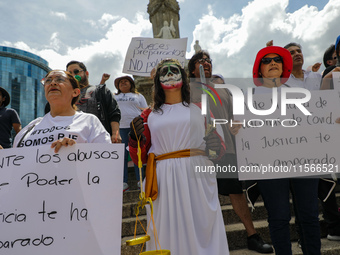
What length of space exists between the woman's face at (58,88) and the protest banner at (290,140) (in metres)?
1.40

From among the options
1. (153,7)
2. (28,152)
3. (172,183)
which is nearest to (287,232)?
(172,183)

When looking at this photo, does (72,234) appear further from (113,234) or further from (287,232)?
(287,232)

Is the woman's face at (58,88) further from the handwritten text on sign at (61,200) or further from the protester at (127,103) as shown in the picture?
the protester at (127,103)

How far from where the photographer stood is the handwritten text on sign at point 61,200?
57.0 inches

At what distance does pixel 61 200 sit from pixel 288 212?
167 centimetres

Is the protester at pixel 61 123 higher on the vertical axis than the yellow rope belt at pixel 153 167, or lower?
higher

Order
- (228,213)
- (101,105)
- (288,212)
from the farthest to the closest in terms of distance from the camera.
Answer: (228,213) → (101,105) → (288,212)

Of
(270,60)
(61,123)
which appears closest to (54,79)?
(61,123)

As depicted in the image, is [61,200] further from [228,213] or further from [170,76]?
[228,213]

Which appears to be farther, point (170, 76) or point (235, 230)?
point (235, 230)

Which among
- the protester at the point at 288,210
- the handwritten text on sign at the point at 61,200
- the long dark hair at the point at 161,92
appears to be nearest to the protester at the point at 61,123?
the handwritten text on sign at the point at 61,200

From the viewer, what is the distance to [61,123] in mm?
1842

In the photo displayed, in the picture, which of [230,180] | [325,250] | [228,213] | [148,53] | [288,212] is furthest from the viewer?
[148,53]

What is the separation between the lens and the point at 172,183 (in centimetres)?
201
